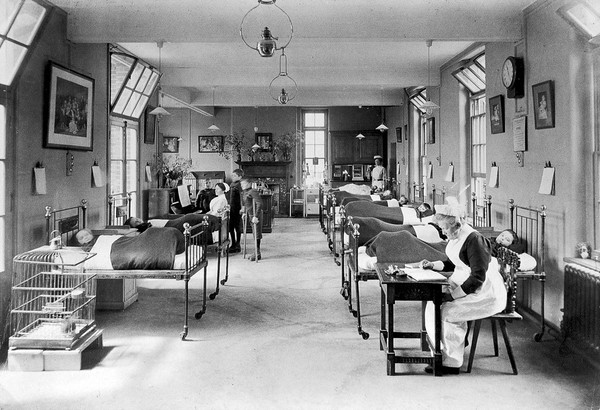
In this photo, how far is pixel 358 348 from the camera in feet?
16.4

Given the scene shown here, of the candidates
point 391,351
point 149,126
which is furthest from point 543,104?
point 149,126

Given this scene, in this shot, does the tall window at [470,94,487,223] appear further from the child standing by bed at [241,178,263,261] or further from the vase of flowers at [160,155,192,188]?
the vase of flowers at [160,155,192,188]

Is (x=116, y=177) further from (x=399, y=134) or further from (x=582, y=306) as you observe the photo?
(x=399, y=134)

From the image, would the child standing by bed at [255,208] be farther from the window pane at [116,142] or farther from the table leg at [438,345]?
the table leg at [438,345]

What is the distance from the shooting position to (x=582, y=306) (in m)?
4.80

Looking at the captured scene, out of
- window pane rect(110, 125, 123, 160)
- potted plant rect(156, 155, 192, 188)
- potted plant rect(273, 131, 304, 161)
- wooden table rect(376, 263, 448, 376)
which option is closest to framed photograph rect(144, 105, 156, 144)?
potted plant rect(156, 155, 192, 188)

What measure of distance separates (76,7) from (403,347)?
17.2ft

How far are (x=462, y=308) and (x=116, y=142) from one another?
6.66 m

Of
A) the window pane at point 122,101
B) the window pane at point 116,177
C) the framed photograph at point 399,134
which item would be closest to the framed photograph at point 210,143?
the framed photograph at point 399,134

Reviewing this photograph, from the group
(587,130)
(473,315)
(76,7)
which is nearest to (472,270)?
(473,315)

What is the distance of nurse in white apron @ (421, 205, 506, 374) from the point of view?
430cm

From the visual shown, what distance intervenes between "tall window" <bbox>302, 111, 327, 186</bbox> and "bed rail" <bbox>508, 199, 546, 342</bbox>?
37.9 feet

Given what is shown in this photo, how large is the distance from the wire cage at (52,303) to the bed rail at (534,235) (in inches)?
163

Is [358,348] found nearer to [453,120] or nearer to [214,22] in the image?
[214,22]
